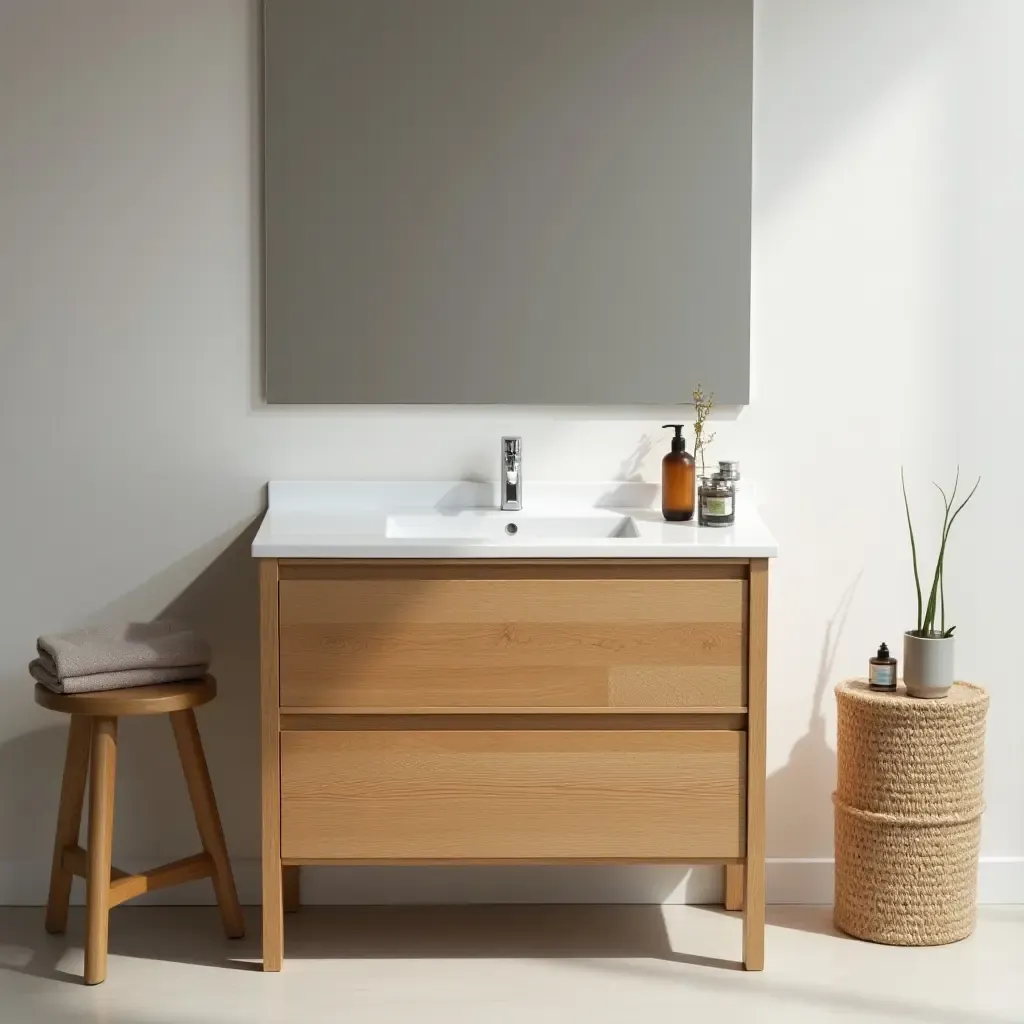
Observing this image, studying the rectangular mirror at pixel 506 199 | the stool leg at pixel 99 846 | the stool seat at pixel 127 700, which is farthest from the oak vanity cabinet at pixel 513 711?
the rectangular mirror at pixel 506 199

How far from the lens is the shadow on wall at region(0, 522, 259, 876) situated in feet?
9.48

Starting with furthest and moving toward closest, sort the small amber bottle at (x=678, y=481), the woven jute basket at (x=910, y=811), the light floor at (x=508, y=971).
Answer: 1. the small amber bottle at (x=678, y=481)
2. the woven jute basket at (x=910, y=811)
3. the light floor at (x=508, y=971)

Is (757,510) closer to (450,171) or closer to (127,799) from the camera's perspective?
(450,171)

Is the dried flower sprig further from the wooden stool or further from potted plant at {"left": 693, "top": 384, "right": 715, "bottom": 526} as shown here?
the wooden stool

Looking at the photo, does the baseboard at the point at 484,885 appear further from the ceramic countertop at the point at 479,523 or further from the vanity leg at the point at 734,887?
the ceramic countertop at the point at 479,523

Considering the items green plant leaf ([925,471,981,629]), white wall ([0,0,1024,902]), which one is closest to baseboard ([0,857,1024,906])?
white wall ([0,0,1024,902])

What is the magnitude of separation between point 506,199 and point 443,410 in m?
0.45

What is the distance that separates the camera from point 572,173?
279 centimetres

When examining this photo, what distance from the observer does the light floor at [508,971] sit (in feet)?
7.86

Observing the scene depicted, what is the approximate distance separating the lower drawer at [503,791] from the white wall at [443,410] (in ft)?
1.57

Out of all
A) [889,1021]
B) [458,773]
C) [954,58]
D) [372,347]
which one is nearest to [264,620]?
[458,773]

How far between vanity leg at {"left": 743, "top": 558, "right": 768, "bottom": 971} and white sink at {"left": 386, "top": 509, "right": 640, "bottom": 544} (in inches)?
15.1

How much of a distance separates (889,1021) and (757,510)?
1039 mm

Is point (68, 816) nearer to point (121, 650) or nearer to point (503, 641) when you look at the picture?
point (121, 650)
